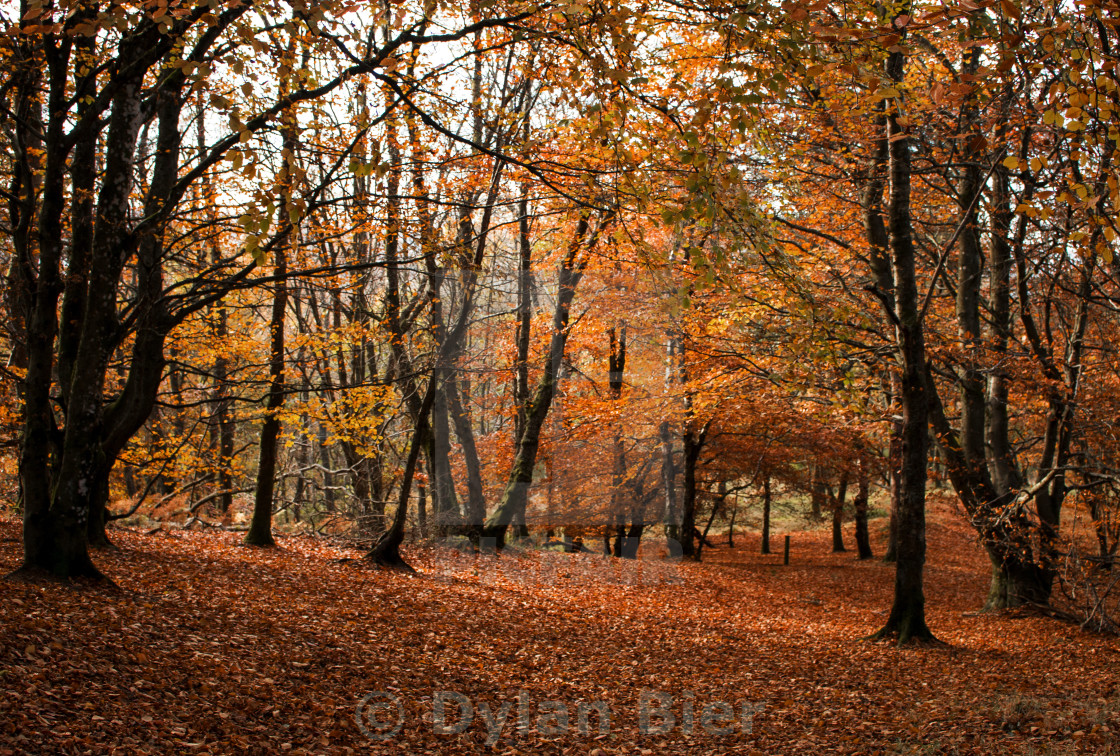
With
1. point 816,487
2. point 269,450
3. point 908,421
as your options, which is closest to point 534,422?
point 269,450

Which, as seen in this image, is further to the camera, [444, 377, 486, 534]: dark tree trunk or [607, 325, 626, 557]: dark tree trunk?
[607, 325, 626, 557]: dark tree trunk

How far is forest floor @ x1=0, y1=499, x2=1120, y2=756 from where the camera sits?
405cm

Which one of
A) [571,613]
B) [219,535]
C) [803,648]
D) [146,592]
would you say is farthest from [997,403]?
[219,535]

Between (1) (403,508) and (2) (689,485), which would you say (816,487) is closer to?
(2) (689,485)

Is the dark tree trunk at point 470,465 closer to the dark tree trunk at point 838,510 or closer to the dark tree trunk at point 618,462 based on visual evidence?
the dark tree trunk at point 618,462

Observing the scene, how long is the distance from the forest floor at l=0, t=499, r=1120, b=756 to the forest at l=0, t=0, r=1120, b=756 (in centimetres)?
5

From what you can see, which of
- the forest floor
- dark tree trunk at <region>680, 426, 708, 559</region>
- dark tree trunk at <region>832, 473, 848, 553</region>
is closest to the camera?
the forest floor

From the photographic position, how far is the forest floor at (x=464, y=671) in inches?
159

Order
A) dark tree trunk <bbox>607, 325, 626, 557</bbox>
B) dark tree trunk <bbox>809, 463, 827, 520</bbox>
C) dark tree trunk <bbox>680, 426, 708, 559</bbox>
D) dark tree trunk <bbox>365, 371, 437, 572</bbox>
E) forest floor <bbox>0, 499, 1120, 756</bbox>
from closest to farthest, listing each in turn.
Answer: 1. forest floor <bbox>0, 499, 1120, 756</bbox>
2. dark tree trunk <bbox>365, 371, 437, 572</bbox>
3. dark tree trunk <bbox>680, 426, 708, 559</bbox>
4. dark tree trunk <bbox>607, 325, 626, 557</bbox>
5. dark tree trunk <bbox>809, 463, 827, 520</bbox>

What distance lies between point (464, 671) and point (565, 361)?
471 inches

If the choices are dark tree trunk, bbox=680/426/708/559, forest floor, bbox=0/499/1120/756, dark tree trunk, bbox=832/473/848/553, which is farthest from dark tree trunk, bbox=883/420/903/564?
dark tree trunk, bbox=680/426/708/559

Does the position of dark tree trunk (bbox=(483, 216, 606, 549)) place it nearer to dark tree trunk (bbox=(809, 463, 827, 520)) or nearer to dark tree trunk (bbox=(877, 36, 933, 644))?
dark tree trunk (bbox=(877, 36, 933, 644))

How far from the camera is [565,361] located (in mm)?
17516

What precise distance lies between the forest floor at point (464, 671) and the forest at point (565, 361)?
0.05m
